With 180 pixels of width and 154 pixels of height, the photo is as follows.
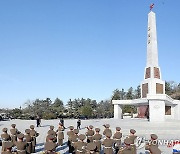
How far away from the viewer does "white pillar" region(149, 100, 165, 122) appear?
26625 mm

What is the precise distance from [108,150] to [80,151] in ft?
4.30

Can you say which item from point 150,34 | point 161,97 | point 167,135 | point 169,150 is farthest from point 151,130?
point 150,34

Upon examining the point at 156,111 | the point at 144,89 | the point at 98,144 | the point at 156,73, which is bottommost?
the point at 98,144

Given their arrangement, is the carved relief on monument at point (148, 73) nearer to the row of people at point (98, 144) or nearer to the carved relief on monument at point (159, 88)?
the carved relief on monument at point (159, 88)

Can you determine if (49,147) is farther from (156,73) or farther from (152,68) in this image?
(156,73)

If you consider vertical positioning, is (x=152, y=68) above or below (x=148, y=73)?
above

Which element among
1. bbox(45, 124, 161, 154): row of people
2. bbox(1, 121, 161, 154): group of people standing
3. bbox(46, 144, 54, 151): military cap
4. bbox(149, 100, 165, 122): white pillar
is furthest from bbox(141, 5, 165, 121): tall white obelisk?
bbox(46, 144, 54, 151): military cap

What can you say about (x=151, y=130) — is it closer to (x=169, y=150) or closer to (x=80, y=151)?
(x=169, y=150)

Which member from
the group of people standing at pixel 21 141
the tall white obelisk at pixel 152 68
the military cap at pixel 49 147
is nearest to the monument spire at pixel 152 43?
the tall white obelisk at pixel 152 68

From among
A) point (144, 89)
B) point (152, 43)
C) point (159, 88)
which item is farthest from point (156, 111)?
point (152, 43)

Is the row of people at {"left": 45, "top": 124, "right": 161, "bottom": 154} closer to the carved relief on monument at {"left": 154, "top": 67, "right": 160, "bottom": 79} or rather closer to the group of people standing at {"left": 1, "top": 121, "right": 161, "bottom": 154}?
the group of people standing at {"left": 1, "top": 121, "right": 161, "bottom": 154}

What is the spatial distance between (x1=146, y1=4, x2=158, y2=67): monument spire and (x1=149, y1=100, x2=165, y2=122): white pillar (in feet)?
17.4

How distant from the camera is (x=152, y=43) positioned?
30875 millimetres

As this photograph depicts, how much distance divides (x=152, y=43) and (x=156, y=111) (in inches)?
338
